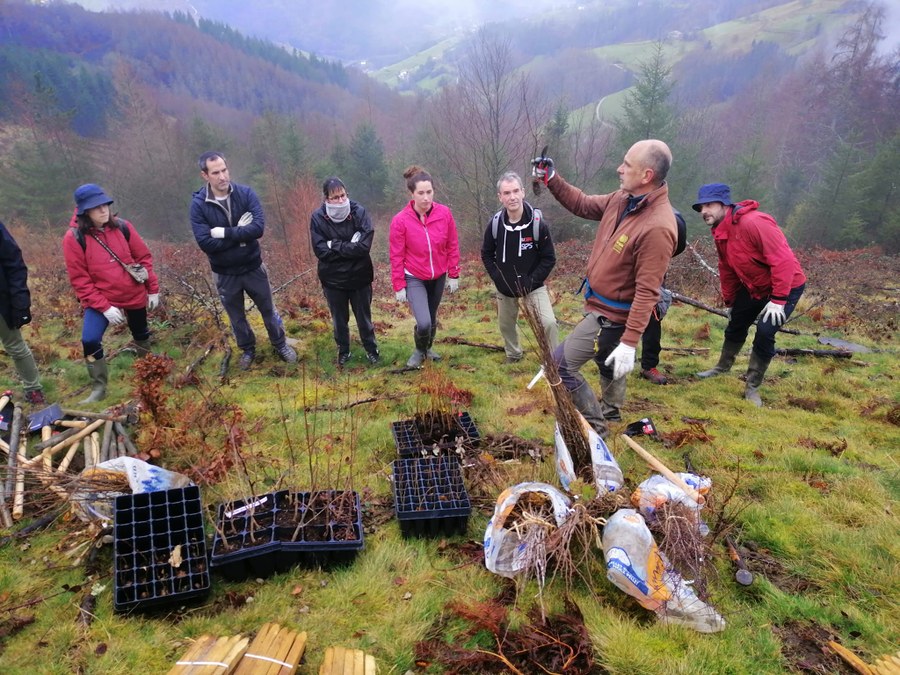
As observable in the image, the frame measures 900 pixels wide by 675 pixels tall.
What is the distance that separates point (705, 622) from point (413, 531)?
1639 millimetres

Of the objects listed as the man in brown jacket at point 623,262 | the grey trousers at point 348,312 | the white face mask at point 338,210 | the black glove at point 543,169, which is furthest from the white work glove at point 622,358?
the white face mask at point 338,210

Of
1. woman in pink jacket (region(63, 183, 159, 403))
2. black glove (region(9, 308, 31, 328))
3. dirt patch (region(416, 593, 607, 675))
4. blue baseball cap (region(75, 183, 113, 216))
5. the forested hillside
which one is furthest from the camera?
the forested hillside

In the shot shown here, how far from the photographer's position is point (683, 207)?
70.6 feet

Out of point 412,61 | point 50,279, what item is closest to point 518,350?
point 50,279

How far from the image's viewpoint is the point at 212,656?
81.3 inches

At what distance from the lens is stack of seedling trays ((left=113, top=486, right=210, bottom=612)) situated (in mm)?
2373

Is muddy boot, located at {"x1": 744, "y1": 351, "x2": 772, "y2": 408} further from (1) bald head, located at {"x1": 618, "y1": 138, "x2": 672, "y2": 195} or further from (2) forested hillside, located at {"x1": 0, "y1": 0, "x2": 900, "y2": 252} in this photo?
(2) forested hillside, located at {"x1": 0, "y1": 0, "x2": 900, "y2": 252}

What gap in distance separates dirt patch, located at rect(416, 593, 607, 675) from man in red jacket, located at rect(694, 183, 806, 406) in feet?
12.6

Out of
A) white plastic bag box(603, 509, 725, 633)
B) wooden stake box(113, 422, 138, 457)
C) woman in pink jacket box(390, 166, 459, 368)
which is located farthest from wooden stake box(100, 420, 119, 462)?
white plastic bag box(603, 509, 725, 633)

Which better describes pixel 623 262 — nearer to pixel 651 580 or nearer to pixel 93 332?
pixel 651 580

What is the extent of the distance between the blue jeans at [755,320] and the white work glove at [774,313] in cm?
5

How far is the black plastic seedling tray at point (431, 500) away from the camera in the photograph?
9.40 feet

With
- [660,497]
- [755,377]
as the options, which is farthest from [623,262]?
[755,377]

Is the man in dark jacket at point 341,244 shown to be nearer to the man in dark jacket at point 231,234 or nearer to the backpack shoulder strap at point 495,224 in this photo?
the man in dark jacket at point 231,234
